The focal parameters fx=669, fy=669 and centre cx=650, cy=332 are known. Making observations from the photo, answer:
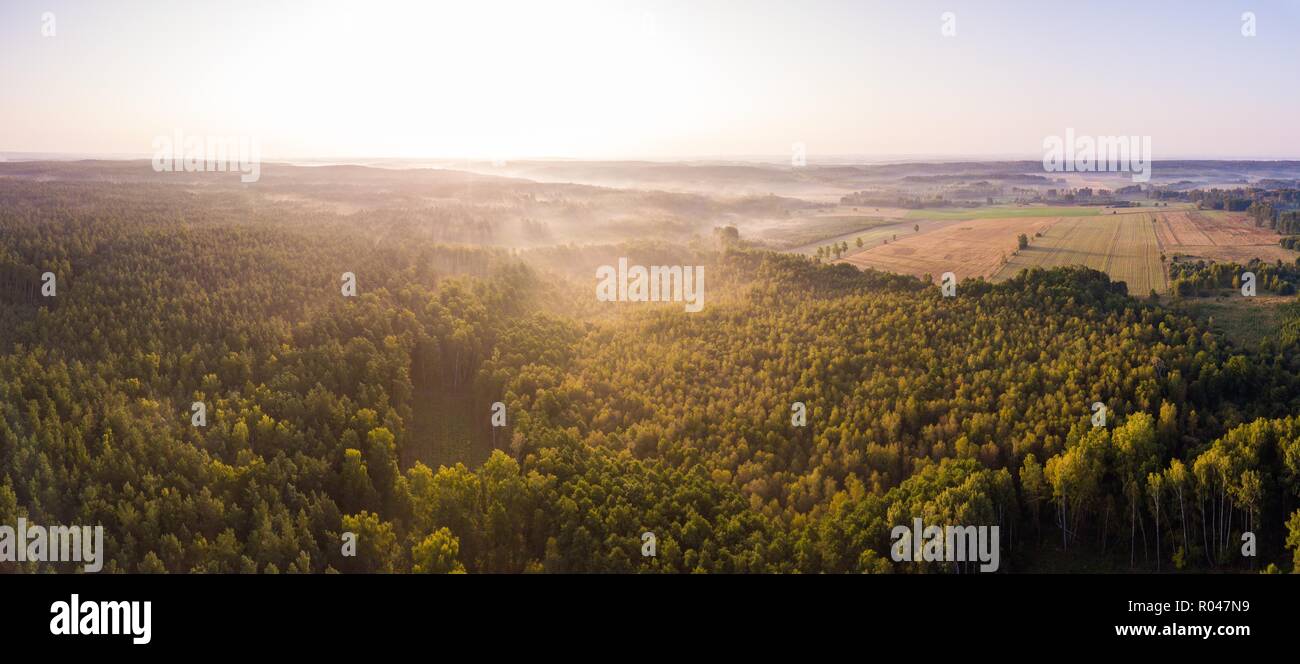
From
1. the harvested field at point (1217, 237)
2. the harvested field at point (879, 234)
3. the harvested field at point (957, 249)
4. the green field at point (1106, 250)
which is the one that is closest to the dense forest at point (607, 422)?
the green field at point (1106, 250)

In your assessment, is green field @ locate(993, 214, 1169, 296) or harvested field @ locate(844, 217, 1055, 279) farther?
harvested field @ locate(844, 217, 1055, 279)

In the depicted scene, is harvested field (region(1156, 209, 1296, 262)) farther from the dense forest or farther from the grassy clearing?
the dense forest

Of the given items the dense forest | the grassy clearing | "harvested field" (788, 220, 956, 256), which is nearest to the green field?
the grassy clearing

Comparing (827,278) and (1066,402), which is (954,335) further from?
(827,278)

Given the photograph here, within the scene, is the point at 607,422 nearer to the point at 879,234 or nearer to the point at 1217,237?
the point at 879,234

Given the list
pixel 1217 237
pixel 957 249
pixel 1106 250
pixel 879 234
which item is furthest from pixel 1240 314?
pixel 879 234

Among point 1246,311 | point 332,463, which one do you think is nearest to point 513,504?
point 332,463
